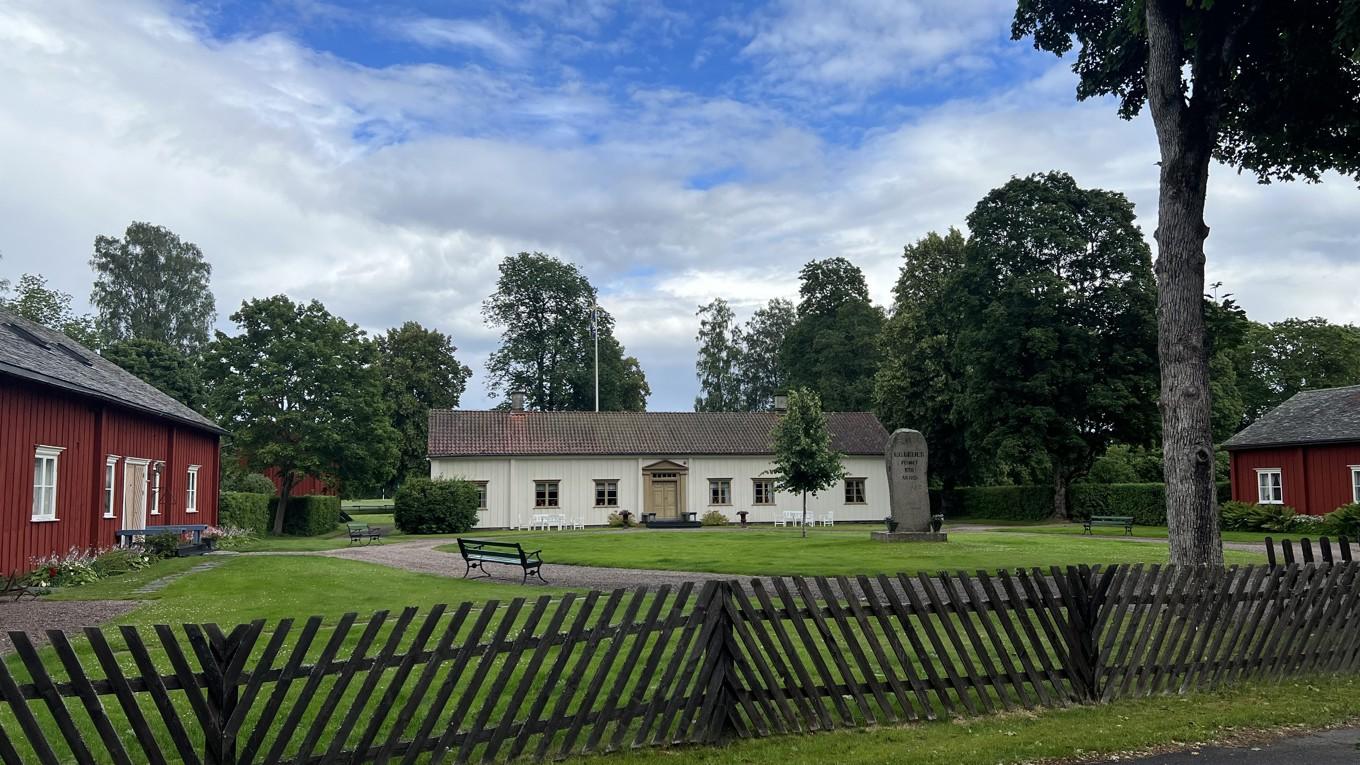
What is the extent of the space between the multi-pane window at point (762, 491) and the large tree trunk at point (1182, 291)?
3345cm

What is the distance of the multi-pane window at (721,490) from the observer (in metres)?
45.1

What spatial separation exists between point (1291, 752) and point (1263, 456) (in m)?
34.6

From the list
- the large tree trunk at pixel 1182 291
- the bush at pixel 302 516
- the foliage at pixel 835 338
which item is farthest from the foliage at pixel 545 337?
the large tree trunk at pixel 1182 291

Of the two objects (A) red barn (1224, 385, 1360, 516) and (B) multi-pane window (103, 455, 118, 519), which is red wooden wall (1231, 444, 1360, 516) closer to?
(A) red barn (1224, 385, 1360, 516)

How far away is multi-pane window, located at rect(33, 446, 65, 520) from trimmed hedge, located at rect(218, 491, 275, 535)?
14734 millimetres

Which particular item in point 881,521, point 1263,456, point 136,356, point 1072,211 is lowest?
point 881,521

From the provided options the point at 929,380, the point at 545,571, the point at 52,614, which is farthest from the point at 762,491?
the point at 52,614

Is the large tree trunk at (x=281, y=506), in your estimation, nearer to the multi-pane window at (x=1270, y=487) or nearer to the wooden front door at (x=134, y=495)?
Answer: the wooden front door at (x=134, y=495)

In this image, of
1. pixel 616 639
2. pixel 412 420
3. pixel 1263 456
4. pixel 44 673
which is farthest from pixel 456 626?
pixel 412 420

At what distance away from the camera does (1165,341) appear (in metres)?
12.2

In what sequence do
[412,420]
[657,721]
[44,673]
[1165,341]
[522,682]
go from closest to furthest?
[44,673]
[522,682]
[657,721]
[1165,341]
[412,420]

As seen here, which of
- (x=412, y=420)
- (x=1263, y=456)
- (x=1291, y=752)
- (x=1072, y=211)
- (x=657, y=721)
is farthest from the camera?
(x=412, y=420)

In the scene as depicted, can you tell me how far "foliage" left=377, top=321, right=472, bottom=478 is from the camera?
58.2 metres

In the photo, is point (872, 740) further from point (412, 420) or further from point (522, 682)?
point (412, 420)
